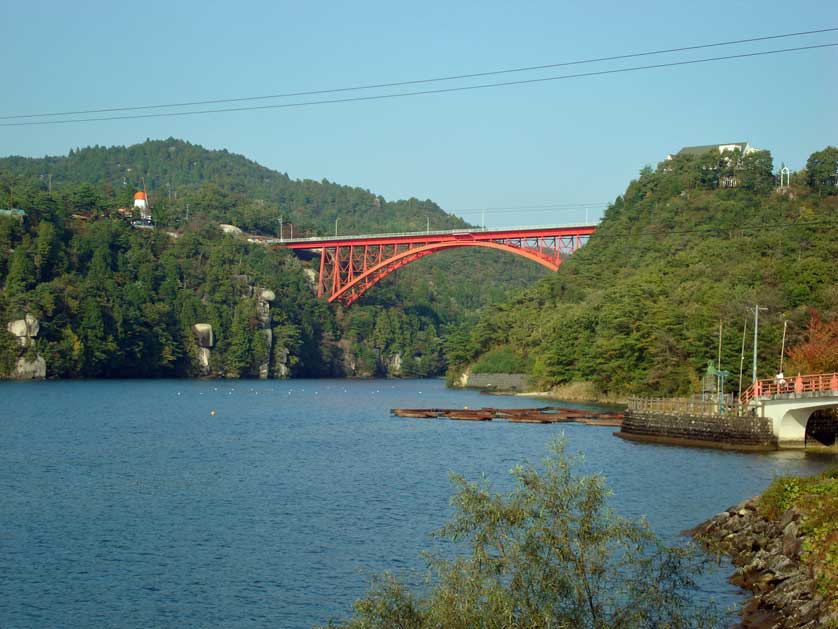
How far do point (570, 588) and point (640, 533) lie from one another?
111cm

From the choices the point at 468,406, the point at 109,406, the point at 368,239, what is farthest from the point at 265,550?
the point at 368,239

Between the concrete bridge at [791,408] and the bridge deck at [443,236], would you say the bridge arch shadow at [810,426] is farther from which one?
the bridge deck at [443,236]

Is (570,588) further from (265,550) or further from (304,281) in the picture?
(304,281)

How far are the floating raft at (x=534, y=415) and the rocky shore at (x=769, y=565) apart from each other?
24.6m

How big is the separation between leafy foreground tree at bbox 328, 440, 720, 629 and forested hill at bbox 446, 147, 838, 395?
103 feet

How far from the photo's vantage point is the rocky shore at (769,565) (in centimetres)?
1510

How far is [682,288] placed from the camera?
58312mm

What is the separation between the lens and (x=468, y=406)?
61.8 m

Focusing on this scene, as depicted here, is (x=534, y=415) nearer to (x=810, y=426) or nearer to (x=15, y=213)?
(x=810, y=426)

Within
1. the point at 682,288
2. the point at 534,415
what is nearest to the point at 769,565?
the point at 534,415

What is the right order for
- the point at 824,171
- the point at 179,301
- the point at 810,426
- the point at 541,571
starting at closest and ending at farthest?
the point at 541,571
the point at 810,426
the point at 824,171
the point at 179,301

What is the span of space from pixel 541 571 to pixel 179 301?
90364 mm

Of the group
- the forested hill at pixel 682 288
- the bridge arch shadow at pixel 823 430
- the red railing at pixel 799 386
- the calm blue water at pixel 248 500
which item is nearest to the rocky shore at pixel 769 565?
the calm blue water at pixel 248 500

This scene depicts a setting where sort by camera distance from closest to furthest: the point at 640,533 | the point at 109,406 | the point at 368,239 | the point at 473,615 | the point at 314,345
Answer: the point at 473,615, the point at 640,533, the point at 109,406, the point at 368,239, the point at 314,345
